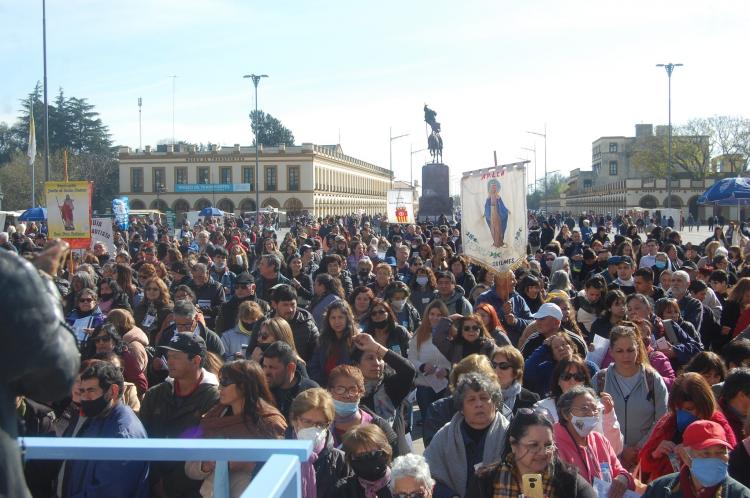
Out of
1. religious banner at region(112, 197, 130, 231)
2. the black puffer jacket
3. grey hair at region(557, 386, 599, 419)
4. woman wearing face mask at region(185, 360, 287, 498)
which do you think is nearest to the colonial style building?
religious banner at region(112, 197, 130, 231)

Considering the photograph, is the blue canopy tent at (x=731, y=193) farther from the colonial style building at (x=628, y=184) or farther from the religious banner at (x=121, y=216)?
the colonial style building at (x=628, y=184)

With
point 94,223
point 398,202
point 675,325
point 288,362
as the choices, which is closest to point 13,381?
point 288,362

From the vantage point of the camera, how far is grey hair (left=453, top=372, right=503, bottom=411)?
456 cm

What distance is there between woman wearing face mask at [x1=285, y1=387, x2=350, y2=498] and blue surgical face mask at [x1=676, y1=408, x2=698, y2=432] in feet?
6.06

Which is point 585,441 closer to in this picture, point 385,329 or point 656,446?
point 656,446

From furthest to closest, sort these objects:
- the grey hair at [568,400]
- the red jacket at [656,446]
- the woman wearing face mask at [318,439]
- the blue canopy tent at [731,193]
Result: the blue canopy tent at [731,193]
the red jacket at [656,446]
the grey hair at [568,400]
the woman wearing face mask at [318,439]

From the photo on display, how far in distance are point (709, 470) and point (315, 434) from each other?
184 centimetres

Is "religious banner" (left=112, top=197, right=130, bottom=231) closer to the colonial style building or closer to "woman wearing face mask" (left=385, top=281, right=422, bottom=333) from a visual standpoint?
"woman wearing face mask" (left=385, top=281, right=422, bottom=333)

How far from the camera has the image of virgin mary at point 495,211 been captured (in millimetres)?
10242

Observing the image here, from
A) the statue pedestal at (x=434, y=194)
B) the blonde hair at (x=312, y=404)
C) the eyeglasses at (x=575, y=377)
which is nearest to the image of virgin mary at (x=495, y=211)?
the eyeglasses at (x=575, y=377)

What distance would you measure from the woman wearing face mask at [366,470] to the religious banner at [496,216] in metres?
5.89

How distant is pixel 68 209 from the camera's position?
12633mm

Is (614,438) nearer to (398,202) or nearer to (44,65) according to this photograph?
(398,202)

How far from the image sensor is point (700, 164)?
8938 centimetres
